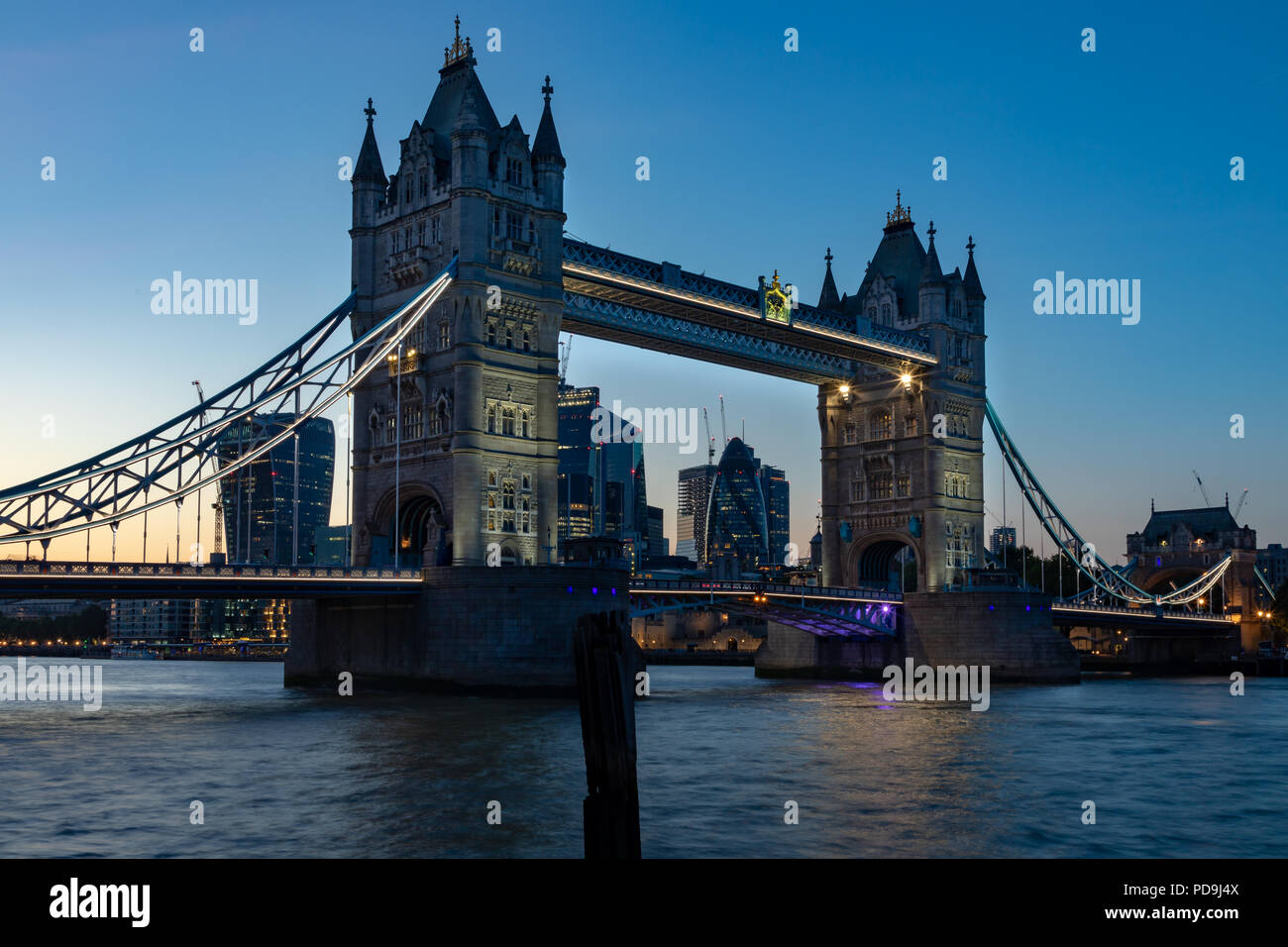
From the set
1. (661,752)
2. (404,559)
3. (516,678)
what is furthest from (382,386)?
(661,752)

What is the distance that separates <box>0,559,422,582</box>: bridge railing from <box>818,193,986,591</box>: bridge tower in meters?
40.2

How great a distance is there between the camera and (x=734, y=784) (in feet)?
106

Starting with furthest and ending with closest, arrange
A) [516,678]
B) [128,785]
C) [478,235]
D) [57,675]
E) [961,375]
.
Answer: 1. [57,675]
2. [961,375]
3. [478,235]
4. [516,678]
5. [128,785]

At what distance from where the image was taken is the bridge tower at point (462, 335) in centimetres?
6019

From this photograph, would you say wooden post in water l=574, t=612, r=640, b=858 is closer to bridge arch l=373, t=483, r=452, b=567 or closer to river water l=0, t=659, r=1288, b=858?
river water l=0, t=659, r=1288, b=858

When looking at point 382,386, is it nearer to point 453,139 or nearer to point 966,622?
point 453,139

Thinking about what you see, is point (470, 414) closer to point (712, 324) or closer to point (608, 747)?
point (712, 324)

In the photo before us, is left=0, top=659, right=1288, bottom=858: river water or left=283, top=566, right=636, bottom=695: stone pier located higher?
left=283, top=566, right=636, bottom=695: stone pier

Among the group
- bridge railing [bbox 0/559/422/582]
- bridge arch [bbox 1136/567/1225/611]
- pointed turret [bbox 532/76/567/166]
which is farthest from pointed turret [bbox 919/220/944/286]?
bridge arch [bbox 1136/567/1225/611]

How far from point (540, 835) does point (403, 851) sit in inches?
111

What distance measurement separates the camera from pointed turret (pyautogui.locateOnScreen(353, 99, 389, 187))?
66.2m

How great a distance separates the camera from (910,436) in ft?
286

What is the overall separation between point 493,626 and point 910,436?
41144 millimetres

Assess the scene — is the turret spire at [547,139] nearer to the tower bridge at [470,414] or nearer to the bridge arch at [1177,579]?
the tower bridge at [470,414]
